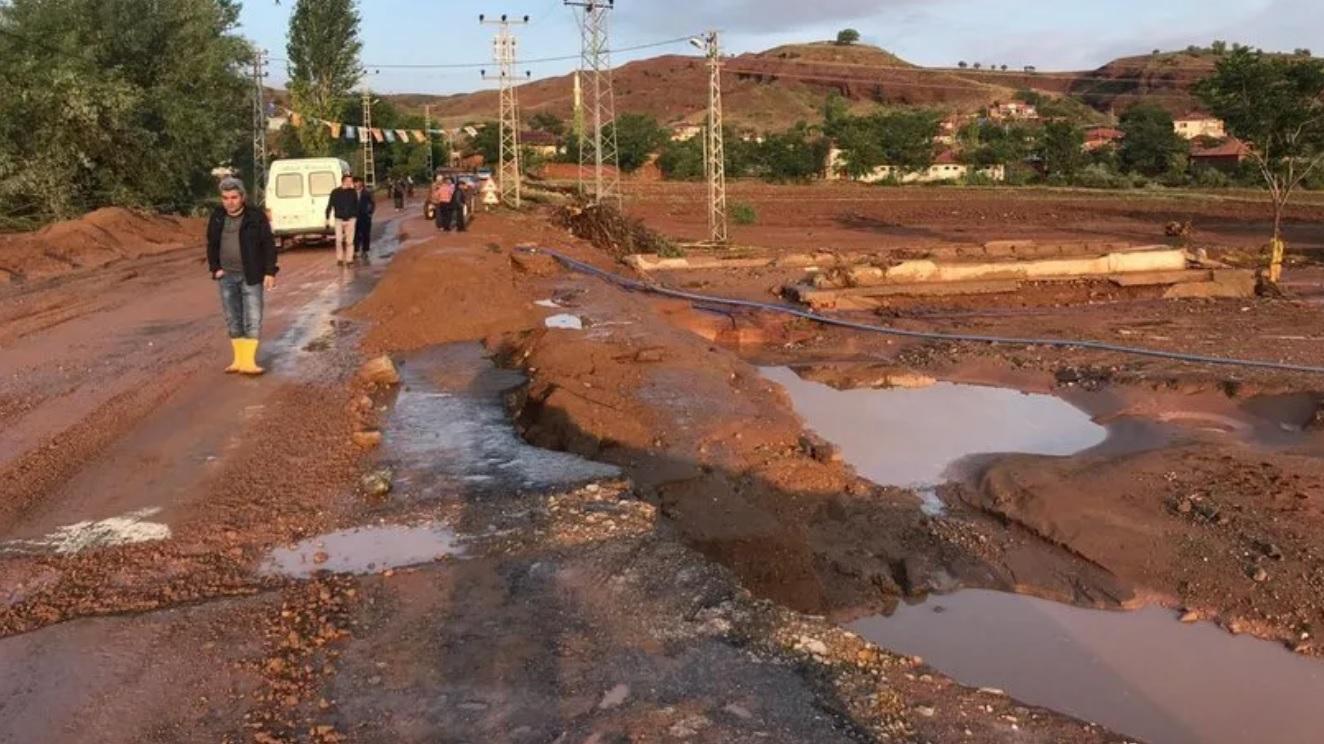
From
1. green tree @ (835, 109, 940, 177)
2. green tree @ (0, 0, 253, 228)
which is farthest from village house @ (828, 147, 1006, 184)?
green tree @ (0, 0, 253, 228)

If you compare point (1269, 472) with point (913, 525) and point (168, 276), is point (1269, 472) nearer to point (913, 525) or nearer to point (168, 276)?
point (913, 525)

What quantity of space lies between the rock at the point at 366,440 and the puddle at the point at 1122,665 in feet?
11.9

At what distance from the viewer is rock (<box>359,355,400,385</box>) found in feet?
31.8

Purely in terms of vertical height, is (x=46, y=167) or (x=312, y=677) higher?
(x=46, y=167)

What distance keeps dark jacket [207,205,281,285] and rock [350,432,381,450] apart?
2.95 metres

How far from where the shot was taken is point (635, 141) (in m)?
88.4

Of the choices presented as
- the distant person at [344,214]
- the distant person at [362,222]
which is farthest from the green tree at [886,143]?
the distant person at [344,214]

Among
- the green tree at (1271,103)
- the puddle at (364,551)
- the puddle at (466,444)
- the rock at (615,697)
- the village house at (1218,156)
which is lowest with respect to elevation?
the rock at (615,697)

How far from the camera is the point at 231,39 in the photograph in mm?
39281

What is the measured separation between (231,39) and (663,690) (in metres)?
40.9

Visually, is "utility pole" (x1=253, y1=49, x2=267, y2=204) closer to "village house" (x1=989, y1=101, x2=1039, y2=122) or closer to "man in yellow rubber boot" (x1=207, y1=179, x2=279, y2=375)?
"man in yellow rubber boot" (x1=207, y1=179, x2=279, y2=375)

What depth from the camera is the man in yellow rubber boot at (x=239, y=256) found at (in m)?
9.80

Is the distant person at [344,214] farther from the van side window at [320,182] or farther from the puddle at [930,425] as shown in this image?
the puddle at [930,425]

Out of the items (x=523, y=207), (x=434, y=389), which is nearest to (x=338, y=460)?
(x=434, y=389)
